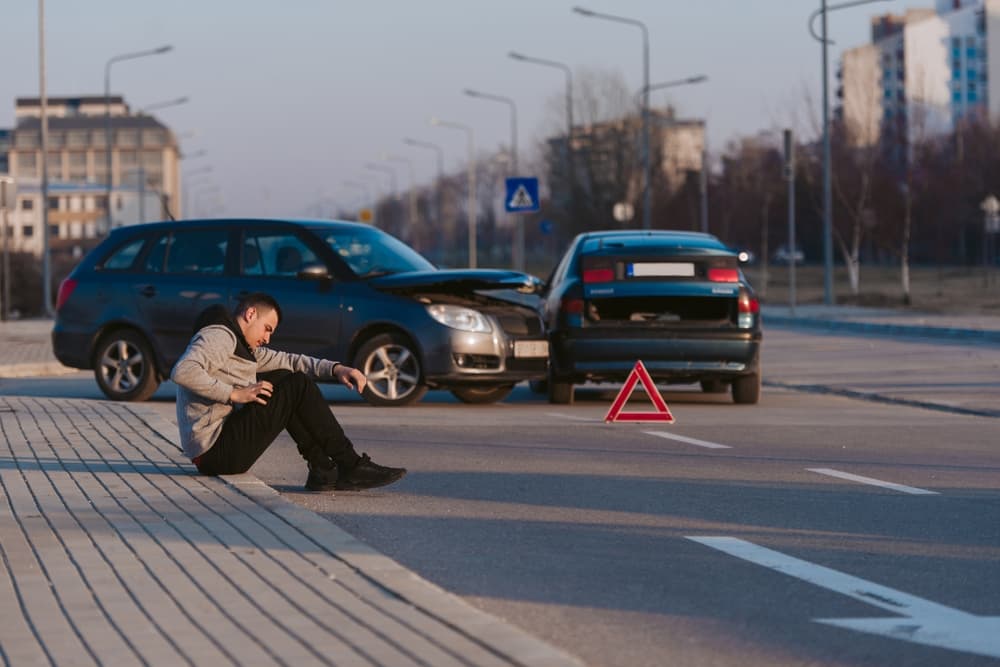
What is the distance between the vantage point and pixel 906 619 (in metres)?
6.37

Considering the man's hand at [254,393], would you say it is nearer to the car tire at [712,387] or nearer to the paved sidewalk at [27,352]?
the car tire at [712,387]

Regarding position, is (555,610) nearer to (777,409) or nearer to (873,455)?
(873,455)

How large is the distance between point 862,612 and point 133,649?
256cm

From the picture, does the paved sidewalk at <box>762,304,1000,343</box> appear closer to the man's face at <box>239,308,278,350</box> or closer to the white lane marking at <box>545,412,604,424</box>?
the white lane marking at <box>545,412,604,424</box>

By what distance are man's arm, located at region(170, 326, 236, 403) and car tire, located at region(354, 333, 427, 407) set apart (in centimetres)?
644

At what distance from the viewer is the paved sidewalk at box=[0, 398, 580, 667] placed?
5.59m

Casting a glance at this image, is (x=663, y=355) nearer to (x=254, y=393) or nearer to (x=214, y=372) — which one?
(x=214, y=372)

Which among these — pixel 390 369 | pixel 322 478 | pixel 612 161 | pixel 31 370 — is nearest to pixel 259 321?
pixel 322 478

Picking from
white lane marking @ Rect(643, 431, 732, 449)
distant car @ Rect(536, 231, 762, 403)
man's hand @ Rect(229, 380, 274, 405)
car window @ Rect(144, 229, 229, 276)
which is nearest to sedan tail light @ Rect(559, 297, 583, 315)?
distant car @ Rect(536, 231, 762, 403)

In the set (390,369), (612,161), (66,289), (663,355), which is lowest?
(390,369)

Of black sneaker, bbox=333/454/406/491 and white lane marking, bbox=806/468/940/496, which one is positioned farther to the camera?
white lane marking, bbox=806/468/940/496

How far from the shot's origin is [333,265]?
17.0 meters

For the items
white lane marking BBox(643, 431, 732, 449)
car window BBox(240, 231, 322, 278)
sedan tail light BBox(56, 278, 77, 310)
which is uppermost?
car window BBox(240, 231, 322, 278)

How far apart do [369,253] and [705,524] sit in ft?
29.2
